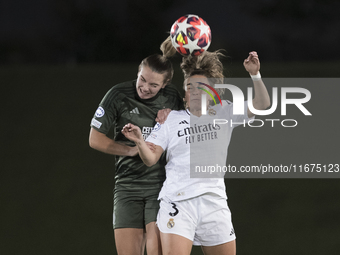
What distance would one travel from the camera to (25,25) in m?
7.69

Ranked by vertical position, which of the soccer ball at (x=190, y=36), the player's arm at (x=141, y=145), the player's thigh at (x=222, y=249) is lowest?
the player's thigh at (x=222, y=249)

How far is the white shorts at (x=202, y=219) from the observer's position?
216 cm

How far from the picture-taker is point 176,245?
211 cm

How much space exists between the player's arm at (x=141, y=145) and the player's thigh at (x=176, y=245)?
382 mm

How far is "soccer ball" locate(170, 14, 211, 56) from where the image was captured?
2504 mm

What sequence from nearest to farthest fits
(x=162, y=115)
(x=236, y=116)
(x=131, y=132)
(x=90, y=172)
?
(x=131, y=132) → (x=236, y=116) → (x=162, y=115) → (x=90, y=172)

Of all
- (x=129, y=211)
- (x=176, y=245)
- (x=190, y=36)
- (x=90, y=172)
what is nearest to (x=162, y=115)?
(x=190, y=36)

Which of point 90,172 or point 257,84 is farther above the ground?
point 257,84

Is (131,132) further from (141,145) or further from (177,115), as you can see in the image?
(177,115)

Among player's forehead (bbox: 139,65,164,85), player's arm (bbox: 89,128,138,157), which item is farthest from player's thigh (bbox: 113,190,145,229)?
player's forehead (bbox: 139,65,164,85)

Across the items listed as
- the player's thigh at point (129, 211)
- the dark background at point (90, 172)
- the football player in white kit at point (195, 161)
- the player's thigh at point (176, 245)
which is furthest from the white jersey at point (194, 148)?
the dark background at point (90, 172)

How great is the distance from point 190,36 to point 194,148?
0.67 metres

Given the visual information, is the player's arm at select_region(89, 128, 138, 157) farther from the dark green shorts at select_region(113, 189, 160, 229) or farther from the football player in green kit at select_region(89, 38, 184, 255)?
the dark green shorts at select_region(113, 189, 160, 229)

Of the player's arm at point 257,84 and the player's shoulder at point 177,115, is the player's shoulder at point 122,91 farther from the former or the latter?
the player's arm at point 257,84
